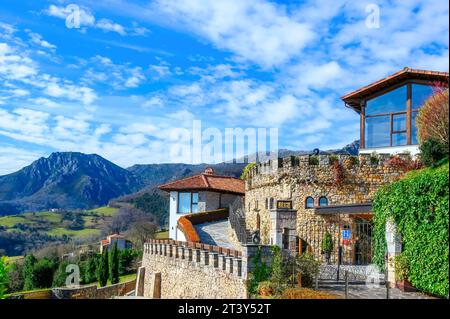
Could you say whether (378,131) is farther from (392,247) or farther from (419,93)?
(392,247)

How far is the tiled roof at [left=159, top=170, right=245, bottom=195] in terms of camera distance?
1470 inches

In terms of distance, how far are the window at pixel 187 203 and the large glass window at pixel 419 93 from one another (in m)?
19.0

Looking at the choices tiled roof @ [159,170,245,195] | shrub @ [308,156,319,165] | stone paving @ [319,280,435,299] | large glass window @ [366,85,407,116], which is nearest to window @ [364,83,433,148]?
large glass window @ [366,85,407,116]

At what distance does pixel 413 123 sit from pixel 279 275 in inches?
499

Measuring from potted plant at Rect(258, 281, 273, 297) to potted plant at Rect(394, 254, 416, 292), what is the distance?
3893 millimetres

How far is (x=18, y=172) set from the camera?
484 ft

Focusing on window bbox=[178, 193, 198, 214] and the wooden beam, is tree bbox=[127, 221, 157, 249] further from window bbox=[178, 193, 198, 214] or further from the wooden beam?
the wooden beam

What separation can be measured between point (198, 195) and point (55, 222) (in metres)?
84.5

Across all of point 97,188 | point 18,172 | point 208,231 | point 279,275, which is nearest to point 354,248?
point 279,275

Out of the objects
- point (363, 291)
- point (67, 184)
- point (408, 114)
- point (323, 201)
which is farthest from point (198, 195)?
point (67, 184)

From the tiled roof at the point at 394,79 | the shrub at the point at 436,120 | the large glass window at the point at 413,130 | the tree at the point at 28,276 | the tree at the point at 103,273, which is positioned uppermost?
the tiled roof at the point at 394,79

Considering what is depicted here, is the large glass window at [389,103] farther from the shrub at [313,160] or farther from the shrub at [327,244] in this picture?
the shrub at [327,244]

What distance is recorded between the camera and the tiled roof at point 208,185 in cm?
3734

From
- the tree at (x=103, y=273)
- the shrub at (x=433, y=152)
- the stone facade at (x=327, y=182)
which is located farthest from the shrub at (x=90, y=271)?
the shrub at (x=433, y=152)
